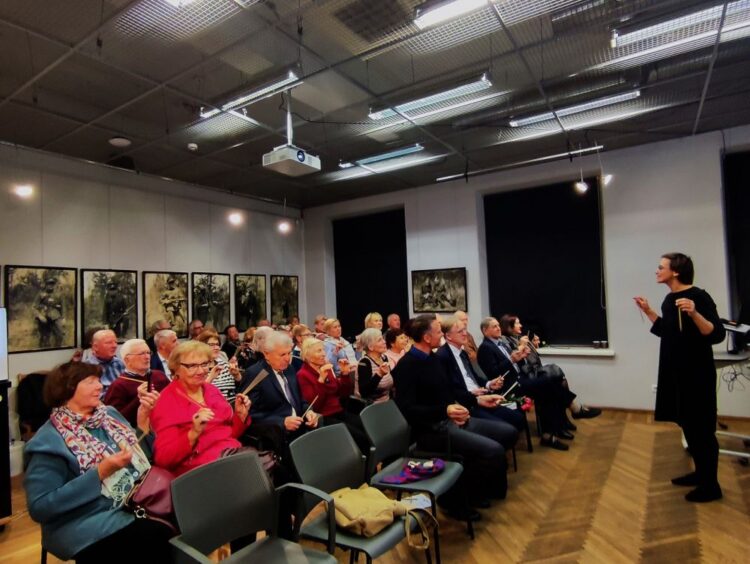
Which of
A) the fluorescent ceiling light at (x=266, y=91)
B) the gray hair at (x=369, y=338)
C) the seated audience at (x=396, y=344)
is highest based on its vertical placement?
the fluorescent ceiling light at (x=266, y=91)

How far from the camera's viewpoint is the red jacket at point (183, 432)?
2.26m

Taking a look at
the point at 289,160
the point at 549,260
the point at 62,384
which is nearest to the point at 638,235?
the point at 549,260

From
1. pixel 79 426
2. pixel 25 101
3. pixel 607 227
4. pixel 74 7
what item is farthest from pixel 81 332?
pixel 607 227

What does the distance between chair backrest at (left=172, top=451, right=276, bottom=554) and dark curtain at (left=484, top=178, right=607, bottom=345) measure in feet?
19.7

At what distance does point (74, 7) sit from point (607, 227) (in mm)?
6434

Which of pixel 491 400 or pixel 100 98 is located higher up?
pixel 100 98

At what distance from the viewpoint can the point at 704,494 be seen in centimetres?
331

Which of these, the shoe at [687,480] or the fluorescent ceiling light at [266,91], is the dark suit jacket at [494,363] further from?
the fluorescent ceiling light at [266,91]

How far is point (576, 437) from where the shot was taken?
500cm

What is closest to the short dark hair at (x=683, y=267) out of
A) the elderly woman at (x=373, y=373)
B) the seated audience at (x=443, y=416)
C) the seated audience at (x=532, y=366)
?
the seated audience at (x=443, y=416)

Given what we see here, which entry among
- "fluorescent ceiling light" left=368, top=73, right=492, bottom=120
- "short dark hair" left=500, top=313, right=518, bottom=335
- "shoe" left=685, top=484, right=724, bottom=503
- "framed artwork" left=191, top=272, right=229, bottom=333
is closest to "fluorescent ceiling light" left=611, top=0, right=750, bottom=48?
"fluorescent ceiling light" left=368, top=73, right=492, bottom=120

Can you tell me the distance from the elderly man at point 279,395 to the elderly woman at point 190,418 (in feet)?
1.02

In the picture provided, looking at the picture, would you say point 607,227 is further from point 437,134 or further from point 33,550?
point 33,550

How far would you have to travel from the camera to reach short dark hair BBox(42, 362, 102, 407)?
205cm
